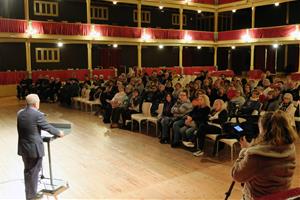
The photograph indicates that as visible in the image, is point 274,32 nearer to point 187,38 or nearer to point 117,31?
point 187,38

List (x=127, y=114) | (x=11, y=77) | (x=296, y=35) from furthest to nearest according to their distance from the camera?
(x=296, y=35)
(x=11, y=77)
(x=127, y=114)

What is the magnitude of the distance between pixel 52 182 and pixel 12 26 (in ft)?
45.5

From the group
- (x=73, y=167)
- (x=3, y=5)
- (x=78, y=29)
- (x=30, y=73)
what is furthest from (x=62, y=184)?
(x=3, y=5)

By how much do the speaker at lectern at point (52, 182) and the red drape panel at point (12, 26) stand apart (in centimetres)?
1342

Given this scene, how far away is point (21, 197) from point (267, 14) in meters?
26.2

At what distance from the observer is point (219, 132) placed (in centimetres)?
676

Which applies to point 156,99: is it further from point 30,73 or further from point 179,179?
point 30,73

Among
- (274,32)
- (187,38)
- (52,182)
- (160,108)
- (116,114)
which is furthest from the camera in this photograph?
(187,38)

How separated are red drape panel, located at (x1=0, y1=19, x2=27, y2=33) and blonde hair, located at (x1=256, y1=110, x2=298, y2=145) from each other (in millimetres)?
16651

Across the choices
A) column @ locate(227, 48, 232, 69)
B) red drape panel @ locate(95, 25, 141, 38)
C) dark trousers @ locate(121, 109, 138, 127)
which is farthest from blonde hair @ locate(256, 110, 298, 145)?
column @ locate(227, 48, 232, 69)

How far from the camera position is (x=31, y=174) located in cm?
446

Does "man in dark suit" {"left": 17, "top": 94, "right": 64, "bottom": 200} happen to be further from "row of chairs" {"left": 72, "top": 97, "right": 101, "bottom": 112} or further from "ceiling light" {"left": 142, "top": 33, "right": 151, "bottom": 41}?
"ceiling light" {"left": 142, "top": 33, "right": 151, "bottom": 41}

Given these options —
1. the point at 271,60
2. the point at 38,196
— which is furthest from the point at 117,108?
the point at 271,60

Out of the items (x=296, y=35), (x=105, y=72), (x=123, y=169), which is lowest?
(x=123, y=169)
